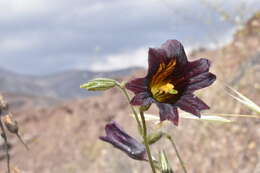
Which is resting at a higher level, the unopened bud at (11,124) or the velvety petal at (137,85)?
the velvety petal at (137,85)

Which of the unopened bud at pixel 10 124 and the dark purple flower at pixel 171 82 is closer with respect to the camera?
the dark purple flower at pixel 171 82

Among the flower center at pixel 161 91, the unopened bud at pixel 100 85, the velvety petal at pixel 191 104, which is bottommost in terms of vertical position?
the velvety petal at pixel 191 104

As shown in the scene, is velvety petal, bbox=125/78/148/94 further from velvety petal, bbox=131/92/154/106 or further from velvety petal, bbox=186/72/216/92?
velvety petal, bbox=186/72/216/92

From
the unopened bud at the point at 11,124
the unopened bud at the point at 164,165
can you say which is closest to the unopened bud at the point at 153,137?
the unopened bud at the point at 164,165

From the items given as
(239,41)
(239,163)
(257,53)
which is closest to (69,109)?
(239,41)

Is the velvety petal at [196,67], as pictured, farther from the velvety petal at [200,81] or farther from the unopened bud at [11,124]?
the unopened bud at [11,124]

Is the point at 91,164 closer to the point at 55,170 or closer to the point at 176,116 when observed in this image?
the point at 55,170

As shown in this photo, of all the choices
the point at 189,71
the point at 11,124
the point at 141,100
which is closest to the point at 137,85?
the point at 141,100

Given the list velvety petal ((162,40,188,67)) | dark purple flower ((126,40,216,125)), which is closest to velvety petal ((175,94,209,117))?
dark purple flower ((126,40,216,125))
